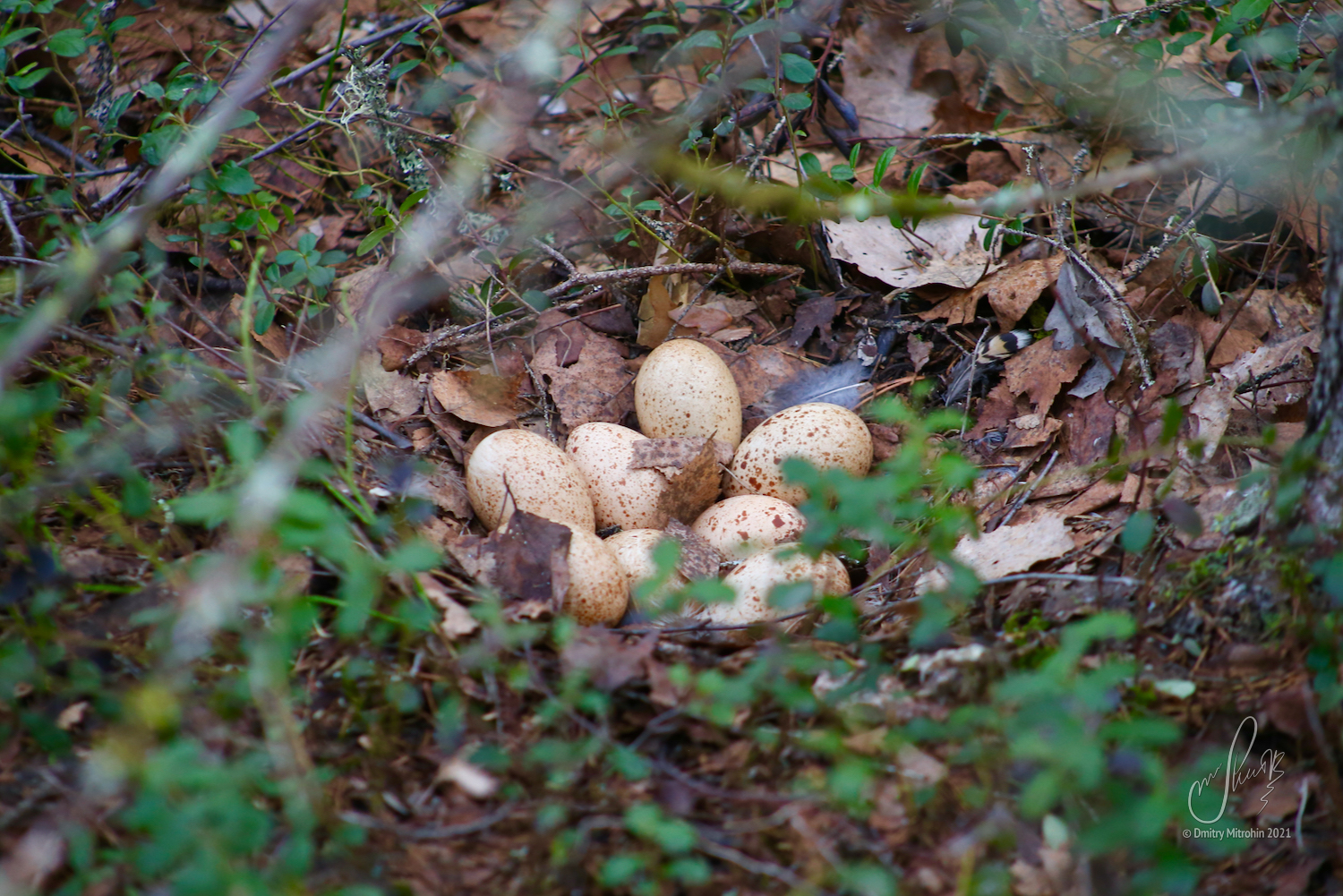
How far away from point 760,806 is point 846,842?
161 millimetres

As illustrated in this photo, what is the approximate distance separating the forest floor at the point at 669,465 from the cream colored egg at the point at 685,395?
0.18m

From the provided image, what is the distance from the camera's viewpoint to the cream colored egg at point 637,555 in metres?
2.41

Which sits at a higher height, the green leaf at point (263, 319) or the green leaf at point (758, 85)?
the green leaf at point (263, 319)

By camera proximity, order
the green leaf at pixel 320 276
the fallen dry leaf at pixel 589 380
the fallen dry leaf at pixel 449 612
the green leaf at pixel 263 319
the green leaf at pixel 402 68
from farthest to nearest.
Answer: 1. the fallen dry leaf at pixel 589 380
2. the green leaf at pixel 402 68
3. the green leaf at pixel 320 276
4. the green leaf at pixel 263 319
5. the fallen dry leaf at pixel 449 612

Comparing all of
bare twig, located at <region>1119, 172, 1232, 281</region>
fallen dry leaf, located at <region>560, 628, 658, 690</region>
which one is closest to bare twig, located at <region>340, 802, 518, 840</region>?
fallen dry leaf, located at <region>560, 628, 658, 690</region>

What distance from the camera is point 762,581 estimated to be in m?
2.35

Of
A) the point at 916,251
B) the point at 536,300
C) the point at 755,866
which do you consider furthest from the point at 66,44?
the point at 755,866

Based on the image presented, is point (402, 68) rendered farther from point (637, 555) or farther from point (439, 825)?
point (439, 825)

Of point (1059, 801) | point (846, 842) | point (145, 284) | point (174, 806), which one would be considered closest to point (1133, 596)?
point (1059, 801)

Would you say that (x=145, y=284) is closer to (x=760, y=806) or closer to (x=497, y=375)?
(x=497, y=375)

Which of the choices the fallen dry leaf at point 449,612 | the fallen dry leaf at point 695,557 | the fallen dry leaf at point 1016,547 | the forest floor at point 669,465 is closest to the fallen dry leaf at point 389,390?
the forest floor at point 669,465

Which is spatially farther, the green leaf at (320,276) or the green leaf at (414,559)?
the green leaf at (320,276)

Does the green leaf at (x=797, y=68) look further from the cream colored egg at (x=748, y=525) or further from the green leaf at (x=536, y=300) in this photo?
the cream colored egg at (x=748, y=525)

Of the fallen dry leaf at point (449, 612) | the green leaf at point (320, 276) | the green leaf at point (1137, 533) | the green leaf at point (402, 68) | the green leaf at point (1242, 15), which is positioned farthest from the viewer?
the green leaf at point (402, 68)
